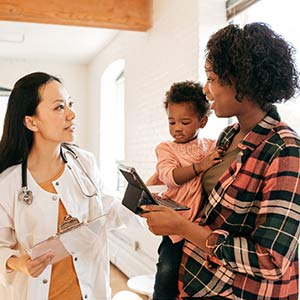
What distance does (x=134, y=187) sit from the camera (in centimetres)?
117

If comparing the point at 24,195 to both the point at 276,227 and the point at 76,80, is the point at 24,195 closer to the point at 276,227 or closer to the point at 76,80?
the point at 276,227

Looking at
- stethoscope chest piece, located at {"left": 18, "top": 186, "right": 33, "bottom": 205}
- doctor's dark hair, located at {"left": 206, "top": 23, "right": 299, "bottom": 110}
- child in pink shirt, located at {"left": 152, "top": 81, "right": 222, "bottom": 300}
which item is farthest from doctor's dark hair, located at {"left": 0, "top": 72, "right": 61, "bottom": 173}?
doctor's dark hair, located at {"left": 206, "top": 23, "right": 299, "bottom": 110}

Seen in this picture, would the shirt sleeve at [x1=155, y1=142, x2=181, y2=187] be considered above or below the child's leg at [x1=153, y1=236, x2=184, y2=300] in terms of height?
above

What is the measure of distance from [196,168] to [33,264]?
2.05 ft

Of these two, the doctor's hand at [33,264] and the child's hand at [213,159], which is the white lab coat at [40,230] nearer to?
the doctor's hand at [33,264]

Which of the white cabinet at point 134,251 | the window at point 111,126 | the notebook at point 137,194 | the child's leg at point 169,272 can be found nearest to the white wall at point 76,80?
the window at point 111,126

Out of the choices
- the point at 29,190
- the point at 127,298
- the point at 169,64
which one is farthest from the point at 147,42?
the point at 29,190

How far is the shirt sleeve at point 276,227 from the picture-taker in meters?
0.94

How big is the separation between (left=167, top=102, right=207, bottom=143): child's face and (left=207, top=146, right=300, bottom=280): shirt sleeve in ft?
1.92

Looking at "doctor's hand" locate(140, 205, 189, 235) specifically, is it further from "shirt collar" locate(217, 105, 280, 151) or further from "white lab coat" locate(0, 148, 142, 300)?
"white lab coat" locate(0, 148, 142, 300)

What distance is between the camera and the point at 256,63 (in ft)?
3.37

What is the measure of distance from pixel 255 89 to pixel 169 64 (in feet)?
7.54

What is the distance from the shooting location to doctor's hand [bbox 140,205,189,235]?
3.59 ft

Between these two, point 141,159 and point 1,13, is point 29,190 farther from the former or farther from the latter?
point 141,159
